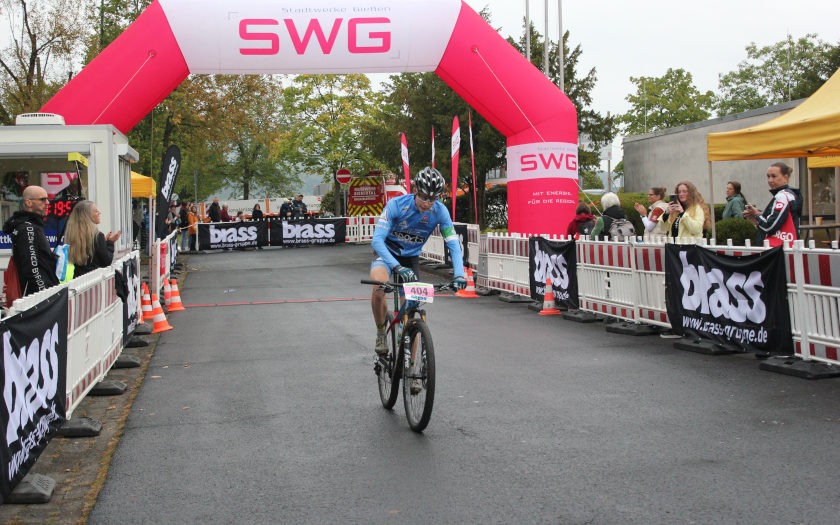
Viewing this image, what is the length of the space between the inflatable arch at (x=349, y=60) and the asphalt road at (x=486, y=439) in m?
7.68

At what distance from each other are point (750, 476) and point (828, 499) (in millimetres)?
520

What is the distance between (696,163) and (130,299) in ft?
75.9

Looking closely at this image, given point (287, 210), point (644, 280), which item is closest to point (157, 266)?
point (644, 280)

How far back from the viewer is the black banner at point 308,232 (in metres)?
36.4

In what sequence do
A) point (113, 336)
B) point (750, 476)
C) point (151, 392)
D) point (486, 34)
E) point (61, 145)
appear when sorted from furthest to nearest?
point (486, 34) → point (61, 145) → point (113, 336) → point (151, 392) → point (750, 476)

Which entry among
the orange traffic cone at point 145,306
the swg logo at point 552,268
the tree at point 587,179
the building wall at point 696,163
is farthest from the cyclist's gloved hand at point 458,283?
the tree at point 587,179

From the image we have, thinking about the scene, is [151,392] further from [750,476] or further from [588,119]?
[588,119]

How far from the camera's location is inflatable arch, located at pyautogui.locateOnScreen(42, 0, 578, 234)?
56.5 ft

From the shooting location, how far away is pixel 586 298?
13.5 m

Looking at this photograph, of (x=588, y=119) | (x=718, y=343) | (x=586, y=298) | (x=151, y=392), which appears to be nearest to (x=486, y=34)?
(x=586, y=298)

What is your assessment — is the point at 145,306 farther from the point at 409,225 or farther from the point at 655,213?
the point at 655,213

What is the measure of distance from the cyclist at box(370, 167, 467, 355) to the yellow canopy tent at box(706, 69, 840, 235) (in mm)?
6270

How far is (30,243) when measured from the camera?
8.65 m

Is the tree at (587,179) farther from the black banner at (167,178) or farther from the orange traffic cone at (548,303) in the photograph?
the black banner at (167,178)
